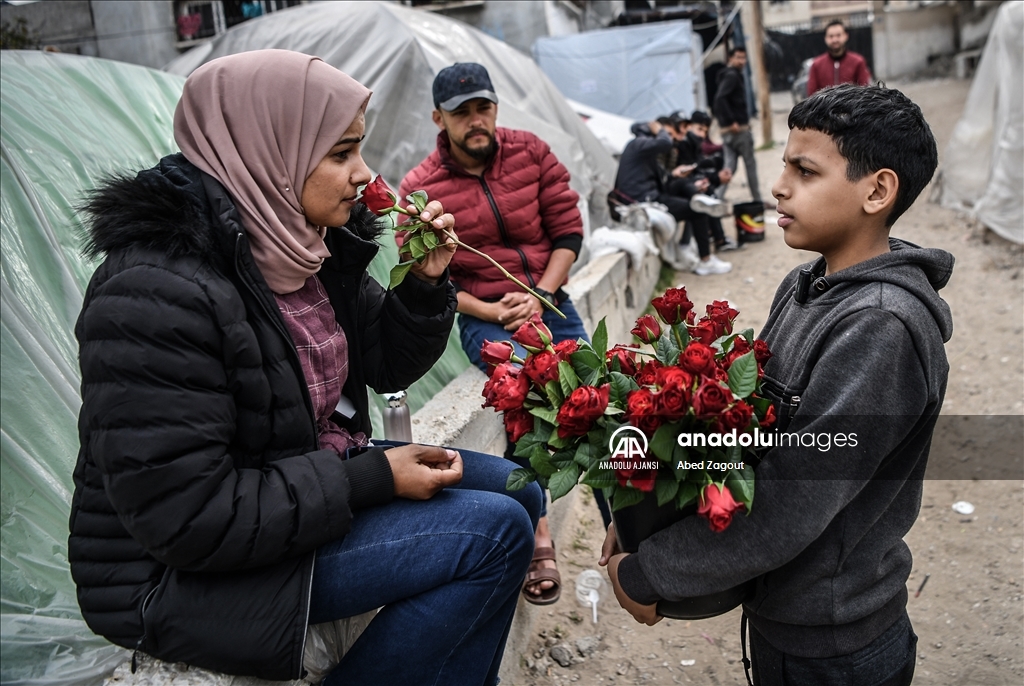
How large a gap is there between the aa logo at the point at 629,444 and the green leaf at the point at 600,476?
49 mm

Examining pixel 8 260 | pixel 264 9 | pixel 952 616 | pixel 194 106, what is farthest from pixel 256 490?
pixel 264 9

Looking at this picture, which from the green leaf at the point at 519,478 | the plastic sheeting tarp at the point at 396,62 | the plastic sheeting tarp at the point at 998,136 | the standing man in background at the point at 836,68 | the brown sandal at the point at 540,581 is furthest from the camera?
the standing man in background at the point at 836,68

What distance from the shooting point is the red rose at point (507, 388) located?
1.71 metres

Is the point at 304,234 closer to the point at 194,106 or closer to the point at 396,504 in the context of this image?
the point at 194,106

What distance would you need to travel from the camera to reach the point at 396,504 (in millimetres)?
1914

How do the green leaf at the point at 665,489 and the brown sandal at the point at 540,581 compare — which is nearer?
the green leaf at the point at 665,489

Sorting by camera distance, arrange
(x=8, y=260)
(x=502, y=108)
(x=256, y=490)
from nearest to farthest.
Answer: (x=256, y=490) < (x=8, y=260) < (x=502, y=108)

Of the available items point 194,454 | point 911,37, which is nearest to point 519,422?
point 194,454

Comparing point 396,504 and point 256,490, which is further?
point 396,504

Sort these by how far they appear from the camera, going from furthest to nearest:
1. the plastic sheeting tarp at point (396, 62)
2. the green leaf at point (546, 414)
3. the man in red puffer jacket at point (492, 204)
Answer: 1. the plastic sheeting tarp at point (396, 62)
2. the man in red puffer jacket at point (492, 204)
3. the green leaf at point (546, 414)

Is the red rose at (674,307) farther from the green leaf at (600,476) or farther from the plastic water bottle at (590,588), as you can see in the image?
the plastic water bottle at (590,588)

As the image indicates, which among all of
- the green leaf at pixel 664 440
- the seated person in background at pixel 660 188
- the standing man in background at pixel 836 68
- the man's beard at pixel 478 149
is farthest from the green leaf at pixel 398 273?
the standing man in background at pixel 836 68

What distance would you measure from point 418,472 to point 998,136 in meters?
8.26

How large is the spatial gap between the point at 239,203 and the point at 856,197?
135 cm
